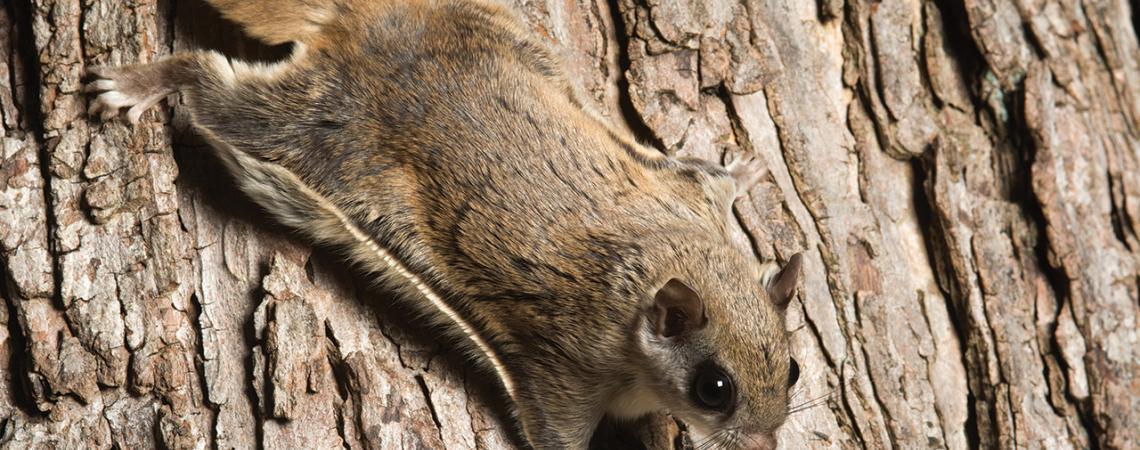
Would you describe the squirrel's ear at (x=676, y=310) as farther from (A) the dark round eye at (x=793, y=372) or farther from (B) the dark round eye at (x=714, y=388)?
(A) the dark round eye at (x=793, y=372)

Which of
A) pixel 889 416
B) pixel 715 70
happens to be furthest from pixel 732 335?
pixel 715 70

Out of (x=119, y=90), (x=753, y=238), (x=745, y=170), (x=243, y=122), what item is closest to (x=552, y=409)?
(x=753, y=238)

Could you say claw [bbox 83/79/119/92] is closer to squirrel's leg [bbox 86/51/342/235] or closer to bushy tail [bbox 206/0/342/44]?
squirrel's leg [bbox 86/51/342/235]

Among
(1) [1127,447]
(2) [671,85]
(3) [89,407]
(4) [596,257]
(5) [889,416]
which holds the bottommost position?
(1) [1127,447]

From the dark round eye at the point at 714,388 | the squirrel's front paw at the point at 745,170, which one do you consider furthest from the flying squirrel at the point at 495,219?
the squirrel's front paw at the point at 745,170

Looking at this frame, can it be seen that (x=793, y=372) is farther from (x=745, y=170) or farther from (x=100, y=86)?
(x=100, y=86)

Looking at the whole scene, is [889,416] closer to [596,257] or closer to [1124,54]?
[596,257]
